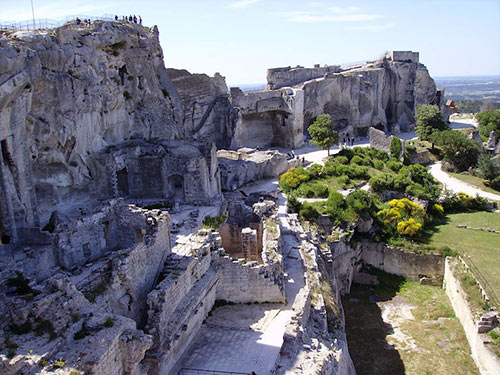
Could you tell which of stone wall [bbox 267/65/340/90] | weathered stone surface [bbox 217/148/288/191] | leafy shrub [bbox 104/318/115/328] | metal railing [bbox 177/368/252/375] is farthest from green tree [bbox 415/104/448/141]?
leafy shrub [bbox 104/318/115/328]

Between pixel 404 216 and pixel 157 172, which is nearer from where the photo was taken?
pixel 157 172

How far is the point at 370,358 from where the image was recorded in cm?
1756

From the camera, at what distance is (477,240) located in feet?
77.8

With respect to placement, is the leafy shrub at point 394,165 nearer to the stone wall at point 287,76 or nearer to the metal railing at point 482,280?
the metal railing at point 482,280

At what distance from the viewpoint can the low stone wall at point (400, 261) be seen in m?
22.8

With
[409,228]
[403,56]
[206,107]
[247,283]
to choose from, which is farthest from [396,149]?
[247,283]

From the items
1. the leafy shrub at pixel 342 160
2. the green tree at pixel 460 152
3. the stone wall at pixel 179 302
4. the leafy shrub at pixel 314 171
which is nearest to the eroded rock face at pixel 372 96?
the leafy shrub at pixel 342 160

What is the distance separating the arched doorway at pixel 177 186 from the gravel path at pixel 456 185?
1768 cm

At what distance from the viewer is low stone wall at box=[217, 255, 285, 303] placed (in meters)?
14.0

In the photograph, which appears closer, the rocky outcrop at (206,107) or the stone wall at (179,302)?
the stone wall at (179,302)

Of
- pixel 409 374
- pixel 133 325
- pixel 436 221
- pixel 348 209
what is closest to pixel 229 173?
pixel 348 209

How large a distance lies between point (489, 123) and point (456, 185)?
616 inches

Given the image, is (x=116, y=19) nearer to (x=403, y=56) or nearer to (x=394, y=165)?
(x=394, y=165)

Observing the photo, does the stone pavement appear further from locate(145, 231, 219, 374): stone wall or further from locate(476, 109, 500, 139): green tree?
locate(476, 109, 500, 139): green tree
